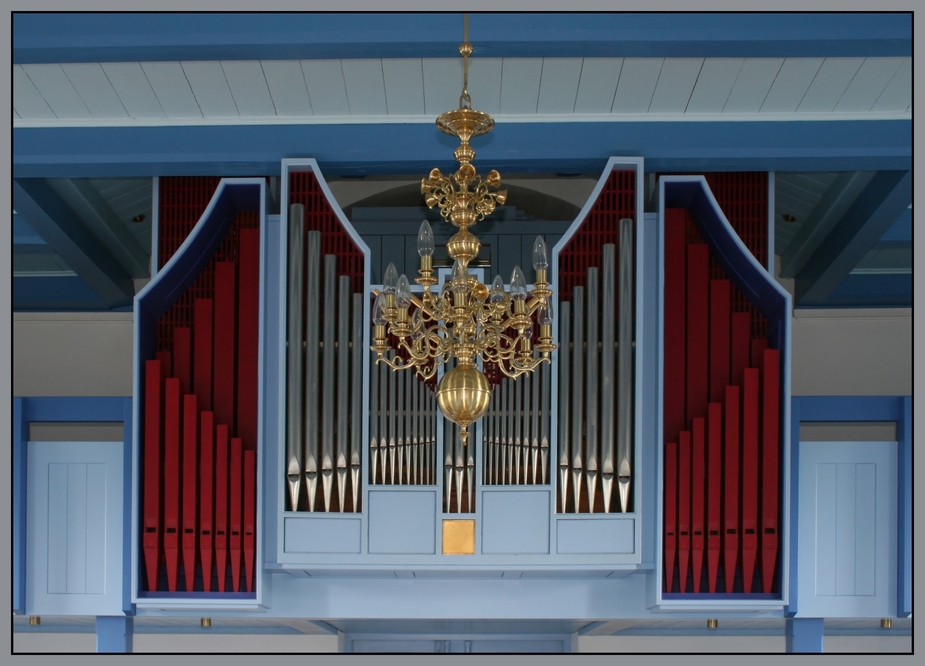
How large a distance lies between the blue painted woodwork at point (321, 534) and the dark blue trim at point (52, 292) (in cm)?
447

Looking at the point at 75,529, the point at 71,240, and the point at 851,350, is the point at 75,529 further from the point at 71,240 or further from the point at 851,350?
the point at 851,350

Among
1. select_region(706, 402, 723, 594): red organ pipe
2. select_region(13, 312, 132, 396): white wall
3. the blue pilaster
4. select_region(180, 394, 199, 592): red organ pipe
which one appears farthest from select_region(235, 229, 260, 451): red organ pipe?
select_region(13, 312, 132, 396): white wall

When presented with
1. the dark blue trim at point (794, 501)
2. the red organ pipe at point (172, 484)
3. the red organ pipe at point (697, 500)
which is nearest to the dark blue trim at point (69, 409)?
the red organ pipe at point (172, 484)

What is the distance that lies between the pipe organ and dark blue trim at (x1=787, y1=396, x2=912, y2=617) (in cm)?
34

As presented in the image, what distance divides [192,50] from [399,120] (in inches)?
57.0

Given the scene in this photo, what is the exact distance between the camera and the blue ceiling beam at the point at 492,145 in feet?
23.2

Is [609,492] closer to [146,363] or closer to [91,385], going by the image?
[146,363]

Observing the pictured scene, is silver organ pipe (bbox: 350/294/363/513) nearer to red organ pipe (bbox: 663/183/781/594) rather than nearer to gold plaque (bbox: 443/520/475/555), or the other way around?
gold plaque (bbox: 443/520/475/555)

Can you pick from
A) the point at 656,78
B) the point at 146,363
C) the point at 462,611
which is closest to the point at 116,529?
the point at 146,363

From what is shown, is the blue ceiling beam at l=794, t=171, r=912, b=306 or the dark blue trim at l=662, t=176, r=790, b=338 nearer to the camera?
the dark blue trim at l=662, t=176, r=790, b=338

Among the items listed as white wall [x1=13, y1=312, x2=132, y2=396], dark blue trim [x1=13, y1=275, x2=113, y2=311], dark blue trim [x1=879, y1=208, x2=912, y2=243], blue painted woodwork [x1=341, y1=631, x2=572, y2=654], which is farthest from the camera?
white wall [x1=13, y1=312, x2=132, y2=396]

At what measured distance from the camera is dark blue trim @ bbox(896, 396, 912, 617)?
291 inches

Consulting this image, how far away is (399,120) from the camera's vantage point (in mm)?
7195

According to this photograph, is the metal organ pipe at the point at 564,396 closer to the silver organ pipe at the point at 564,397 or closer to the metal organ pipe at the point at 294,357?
the silver organ pipe at the point at 564,397
